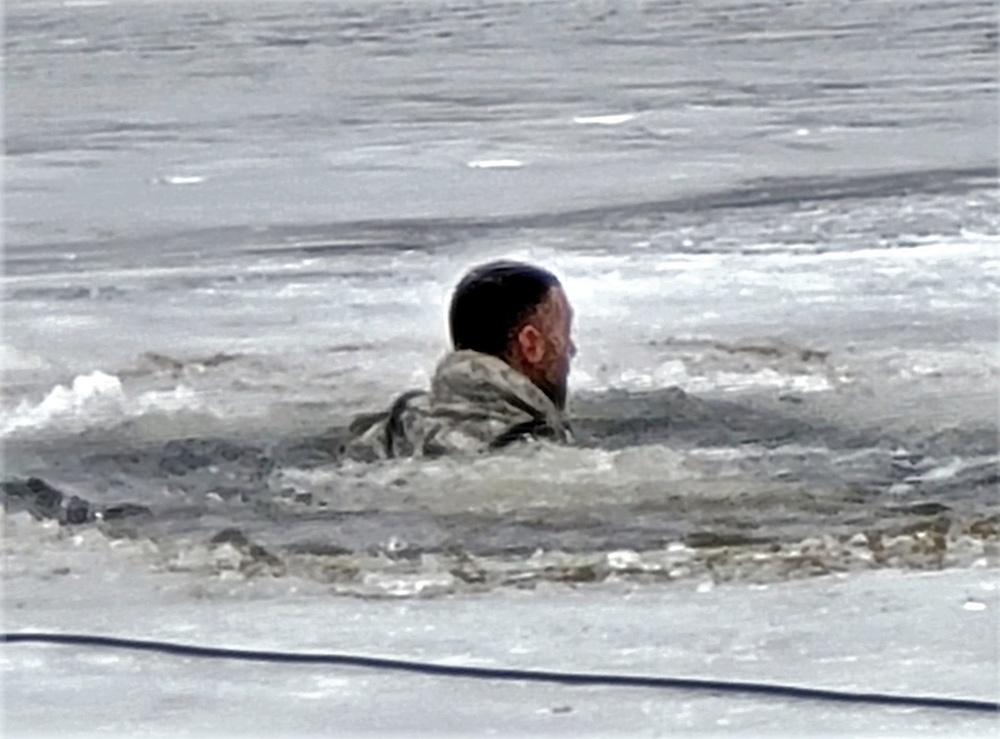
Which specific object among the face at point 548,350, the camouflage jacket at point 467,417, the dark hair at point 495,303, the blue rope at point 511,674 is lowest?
the blue rope at point 511,674

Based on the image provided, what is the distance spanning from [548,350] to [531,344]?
0.01 m

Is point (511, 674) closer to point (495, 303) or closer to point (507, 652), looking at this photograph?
point (507, 652)

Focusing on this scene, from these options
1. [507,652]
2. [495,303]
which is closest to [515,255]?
[495,303]

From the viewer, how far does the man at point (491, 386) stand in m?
1.13

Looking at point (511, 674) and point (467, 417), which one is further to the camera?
point (467, 417)

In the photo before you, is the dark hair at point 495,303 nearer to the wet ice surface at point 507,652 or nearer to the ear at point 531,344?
the ear at point 531,344

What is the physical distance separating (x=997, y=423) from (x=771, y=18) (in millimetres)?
331

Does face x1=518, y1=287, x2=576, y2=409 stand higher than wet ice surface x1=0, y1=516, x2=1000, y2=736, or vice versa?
face x1=518, y1=287, x2=576, y2=409

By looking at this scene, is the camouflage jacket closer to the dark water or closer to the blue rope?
the dark water

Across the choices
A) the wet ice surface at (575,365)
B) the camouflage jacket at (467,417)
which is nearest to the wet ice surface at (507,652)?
the wet ice surface at (575,365)

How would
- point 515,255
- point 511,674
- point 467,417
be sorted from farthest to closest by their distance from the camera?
point 515,255
point 467,417
point 511,674

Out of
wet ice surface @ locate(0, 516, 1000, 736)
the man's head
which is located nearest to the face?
the man's head

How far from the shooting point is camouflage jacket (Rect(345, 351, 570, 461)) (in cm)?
112

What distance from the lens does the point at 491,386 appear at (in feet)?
3.71
